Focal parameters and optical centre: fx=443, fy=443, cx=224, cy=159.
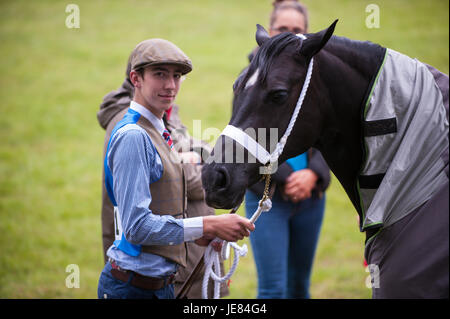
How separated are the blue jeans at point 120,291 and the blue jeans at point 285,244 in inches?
44.7

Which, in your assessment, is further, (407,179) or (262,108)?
(262,108)

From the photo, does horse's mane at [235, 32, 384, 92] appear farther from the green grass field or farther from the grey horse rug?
the green grass field

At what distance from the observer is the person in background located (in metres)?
3.34

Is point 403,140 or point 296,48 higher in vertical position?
point 296,48

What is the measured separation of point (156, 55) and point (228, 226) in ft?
2.99

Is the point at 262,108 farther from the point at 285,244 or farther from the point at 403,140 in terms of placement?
the point at 285,244

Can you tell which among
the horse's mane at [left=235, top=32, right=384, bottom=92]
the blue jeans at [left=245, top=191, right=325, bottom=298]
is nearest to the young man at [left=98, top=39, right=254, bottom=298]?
the horse's mane at [left=235, top=32, right=384, bottom=92]

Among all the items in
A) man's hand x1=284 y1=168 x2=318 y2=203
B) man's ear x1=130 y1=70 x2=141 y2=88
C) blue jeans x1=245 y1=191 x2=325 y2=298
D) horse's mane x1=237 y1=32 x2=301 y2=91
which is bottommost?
blue jeans x1=245 y1=191 x2=325 y2=298

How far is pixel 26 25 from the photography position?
44.8ft

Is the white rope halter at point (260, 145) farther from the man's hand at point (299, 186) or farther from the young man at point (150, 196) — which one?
the man's hand at point (299, 186)

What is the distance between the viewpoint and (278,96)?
2021 mm

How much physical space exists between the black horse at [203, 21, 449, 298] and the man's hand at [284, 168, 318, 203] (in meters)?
1.11

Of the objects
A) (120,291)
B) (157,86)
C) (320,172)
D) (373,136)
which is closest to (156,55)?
(157,86)
